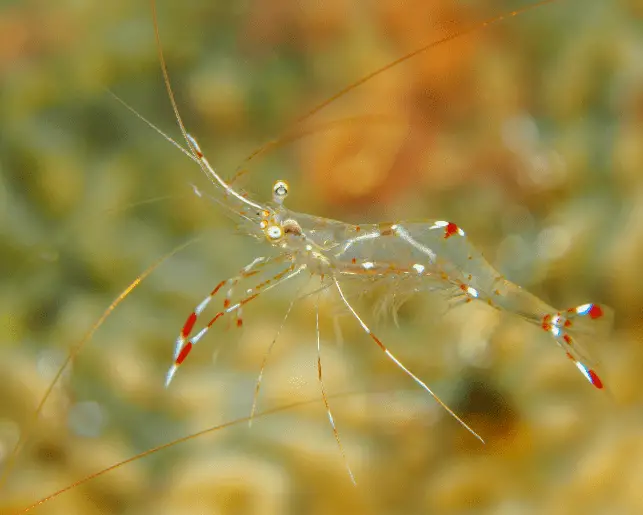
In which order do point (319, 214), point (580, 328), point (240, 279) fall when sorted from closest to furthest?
point (580, 328), point (240, 279), point (319, 214)

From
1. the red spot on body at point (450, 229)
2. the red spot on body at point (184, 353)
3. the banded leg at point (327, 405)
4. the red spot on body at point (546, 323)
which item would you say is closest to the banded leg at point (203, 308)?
the red spot on body at point (184, 353)

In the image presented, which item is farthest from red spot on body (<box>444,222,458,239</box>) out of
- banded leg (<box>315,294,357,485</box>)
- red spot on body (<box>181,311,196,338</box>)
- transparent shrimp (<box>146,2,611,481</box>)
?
red spot on body (<box>181,311,196,338</box>)

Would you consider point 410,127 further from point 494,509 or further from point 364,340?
point 494,509

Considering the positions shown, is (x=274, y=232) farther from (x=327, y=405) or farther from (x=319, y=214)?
(x=327, y=405)

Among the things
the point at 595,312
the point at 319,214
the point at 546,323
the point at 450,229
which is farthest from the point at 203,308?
the point at 595,312

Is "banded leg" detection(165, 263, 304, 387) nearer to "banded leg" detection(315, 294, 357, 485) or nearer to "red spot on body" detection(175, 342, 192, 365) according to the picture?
"red spot on body" detection(175, 342, 192, 365)

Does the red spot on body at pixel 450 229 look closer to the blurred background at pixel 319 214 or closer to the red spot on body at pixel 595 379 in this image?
the blurred background at pixel 319 214
